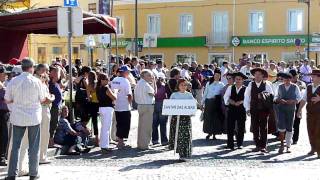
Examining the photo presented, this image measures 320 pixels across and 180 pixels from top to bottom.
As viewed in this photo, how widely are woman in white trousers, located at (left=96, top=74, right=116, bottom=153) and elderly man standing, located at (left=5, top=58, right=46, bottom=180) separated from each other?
320cm

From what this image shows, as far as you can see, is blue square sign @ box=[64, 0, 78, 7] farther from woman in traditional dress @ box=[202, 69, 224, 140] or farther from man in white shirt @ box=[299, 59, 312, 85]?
man in white shirt @ box=[299, 59, 312, 85]

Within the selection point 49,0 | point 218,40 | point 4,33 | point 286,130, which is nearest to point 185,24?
point 218,40

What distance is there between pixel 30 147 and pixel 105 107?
11.1 feet

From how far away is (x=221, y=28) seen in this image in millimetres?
47281

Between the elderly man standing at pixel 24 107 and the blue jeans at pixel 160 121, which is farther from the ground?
the elderly man standing at pixel 24 107

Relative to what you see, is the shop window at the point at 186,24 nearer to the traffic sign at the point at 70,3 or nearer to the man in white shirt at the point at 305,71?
the man in white shirt at the point at 305,71

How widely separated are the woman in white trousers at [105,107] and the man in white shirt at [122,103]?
20.1 inches

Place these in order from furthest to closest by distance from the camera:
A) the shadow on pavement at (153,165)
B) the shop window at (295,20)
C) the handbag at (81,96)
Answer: the shop window at (295,20), the handbag at (81,96), the shadow on pavement at (153,165)

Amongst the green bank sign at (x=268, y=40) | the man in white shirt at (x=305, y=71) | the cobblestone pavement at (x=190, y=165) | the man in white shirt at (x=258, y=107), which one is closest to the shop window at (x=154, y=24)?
the green bank sign at (x=268, y=40)

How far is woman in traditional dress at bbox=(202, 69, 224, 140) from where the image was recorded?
50.2 ft

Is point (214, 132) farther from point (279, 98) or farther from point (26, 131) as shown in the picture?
point (26, 131)

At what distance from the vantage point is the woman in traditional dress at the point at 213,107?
15.3 metres

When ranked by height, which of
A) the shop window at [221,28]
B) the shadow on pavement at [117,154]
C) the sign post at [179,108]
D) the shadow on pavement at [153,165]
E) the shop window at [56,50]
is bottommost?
the shadow on pavement at [117,154]

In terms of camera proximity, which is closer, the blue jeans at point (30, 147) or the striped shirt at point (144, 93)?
the blue jeans at point (30, 147)
